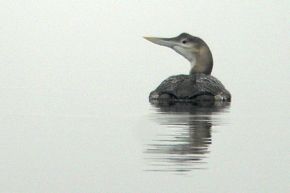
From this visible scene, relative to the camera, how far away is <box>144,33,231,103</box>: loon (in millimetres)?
14797

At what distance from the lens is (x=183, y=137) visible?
10.1 m

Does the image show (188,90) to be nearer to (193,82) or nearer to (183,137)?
(193,82)

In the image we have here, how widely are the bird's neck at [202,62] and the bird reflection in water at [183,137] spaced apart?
2834mm

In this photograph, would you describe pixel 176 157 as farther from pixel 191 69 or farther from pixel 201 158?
pixel 191 69

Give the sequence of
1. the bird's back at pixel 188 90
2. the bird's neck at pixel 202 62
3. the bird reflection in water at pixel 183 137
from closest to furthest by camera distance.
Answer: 1. the bird reflection in water at pixel 183 137
2. the bird's back at pixel 188 90
3. the bird's neck at pixel 202 62

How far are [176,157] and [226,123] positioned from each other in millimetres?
3253

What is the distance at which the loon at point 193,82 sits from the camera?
14.8m

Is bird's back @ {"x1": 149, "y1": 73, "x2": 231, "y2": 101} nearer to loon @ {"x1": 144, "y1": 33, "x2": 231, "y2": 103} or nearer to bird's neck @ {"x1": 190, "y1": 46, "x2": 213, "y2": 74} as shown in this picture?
loon @ {"x1": 144, "y1": 33, "x2": 231, "y2": 103}

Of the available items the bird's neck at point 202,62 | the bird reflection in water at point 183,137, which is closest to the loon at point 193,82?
the bird's neck at point 202,62

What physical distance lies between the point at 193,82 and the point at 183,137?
501 centimetres

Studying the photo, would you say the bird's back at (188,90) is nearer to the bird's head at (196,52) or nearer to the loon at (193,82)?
the loon at (193,82)

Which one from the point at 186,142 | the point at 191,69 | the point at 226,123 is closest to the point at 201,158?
the point at 186,142

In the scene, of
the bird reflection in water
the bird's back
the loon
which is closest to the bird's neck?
the loon

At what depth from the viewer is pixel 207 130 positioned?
10.9 m
